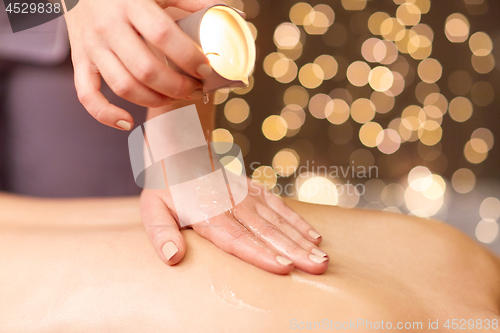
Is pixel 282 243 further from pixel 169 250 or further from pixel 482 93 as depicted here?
pixel 482 93

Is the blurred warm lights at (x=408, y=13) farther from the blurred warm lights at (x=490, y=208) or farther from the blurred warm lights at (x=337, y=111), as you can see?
the blurred warm lights at (x=490, y=208)

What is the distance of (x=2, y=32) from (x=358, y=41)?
1.60 meters

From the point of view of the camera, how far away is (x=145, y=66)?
0.46 meters

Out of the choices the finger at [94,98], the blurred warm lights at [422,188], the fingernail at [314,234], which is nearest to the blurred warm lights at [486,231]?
the blurred warm lights at [422,188]

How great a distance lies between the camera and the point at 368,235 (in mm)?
732

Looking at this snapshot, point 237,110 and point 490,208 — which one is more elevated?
point 237,110

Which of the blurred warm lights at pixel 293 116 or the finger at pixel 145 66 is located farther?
the blurred warm lights at pixel 293 116

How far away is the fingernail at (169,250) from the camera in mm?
546

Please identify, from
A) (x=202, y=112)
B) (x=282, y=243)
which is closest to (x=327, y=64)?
(x=202, y=112)

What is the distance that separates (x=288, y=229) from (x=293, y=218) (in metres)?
0.05

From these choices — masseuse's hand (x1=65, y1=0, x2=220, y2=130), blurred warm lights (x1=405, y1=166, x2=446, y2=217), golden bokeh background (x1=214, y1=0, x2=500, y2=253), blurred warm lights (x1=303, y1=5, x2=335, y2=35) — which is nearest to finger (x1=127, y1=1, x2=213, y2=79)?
masseuse's hand (x1=65, y1=0, x2=220, y2=130)

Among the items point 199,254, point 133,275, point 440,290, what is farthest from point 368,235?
point 133,275

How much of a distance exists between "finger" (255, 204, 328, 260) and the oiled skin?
0.05 metres

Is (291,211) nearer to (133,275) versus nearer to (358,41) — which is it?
(133,275)
